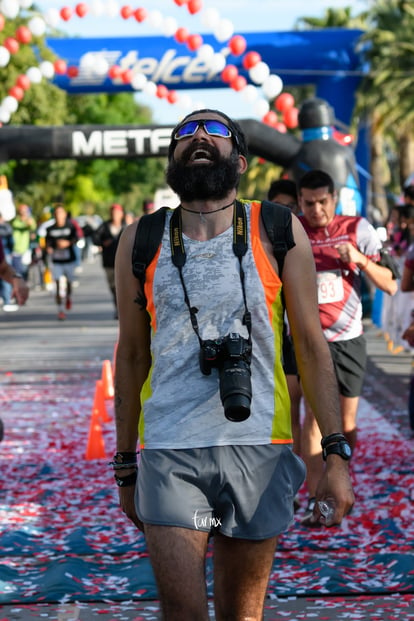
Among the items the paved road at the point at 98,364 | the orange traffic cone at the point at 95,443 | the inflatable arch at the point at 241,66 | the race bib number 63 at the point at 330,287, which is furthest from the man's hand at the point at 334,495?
the inflatable arch at the point at 241,66

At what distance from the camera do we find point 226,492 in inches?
127

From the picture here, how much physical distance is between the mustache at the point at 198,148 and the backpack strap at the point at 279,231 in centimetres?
20

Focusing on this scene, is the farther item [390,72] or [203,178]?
[390,72]

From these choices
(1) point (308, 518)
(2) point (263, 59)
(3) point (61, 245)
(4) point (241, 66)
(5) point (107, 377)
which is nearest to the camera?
(1) point (308, 518)

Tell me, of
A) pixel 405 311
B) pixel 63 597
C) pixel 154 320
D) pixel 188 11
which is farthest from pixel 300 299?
pixel 188 11

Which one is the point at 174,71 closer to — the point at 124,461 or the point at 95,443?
the point at 95,443

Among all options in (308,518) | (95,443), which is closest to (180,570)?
(308,518)

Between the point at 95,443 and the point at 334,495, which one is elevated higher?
the point at 334,495

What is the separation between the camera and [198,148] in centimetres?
332

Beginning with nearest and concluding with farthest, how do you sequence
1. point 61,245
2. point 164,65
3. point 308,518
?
1. point 308,518
2. point 61,245
3. point 164,65

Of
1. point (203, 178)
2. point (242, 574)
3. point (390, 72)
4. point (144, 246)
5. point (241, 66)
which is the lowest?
point (390, 72)

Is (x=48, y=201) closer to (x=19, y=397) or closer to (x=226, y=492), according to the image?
(x=19, y=397)

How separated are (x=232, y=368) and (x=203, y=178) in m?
0.55

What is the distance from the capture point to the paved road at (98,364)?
4.90 metres
